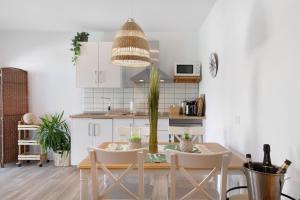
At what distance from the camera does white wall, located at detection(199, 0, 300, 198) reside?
4.60ft

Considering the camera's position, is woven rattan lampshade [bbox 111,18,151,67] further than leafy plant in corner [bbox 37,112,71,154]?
No

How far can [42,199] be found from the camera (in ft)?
9.27

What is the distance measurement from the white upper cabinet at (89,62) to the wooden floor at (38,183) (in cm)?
157

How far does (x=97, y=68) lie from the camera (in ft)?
13.9

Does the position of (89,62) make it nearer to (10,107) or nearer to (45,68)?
(45,68)

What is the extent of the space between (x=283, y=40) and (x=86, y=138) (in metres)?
3.31

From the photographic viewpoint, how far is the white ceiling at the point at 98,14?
10.9 ft

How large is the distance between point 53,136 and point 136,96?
1629 millimetres

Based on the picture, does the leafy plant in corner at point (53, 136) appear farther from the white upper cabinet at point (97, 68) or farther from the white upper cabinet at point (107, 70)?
the white upper cabinet at point (107, 70)

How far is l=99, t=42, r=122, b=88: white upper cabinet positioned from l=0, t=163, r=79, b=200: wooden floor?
1596mm

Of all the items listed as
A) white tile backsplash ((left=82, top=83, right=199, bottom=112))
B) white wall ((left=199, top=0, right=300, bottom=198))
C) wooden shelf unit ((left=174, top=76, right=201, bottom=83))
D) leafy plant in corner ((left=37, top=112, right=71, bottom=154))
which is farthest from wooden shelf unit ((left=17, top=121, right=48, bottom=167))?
white wall ((left=199, top=0, right=300, bottom=198))

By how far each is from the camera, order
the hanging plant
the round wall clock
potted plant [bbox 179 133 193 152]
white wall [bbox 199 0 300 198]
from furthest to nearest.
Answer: the hanging plant → the round wall clock → potted plant [bbox 179 133 193 152] → white wall [bbox 199 0 300 198]

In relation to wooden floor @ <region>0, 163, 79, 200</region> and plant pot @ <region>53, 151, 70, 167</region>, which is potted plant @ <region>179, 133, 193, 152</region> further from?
plant pot @ <region>53, 151, 70, 167</region>

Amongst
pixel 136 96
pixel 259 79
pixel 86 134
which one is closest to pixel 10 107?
Result: pixel 86 134
